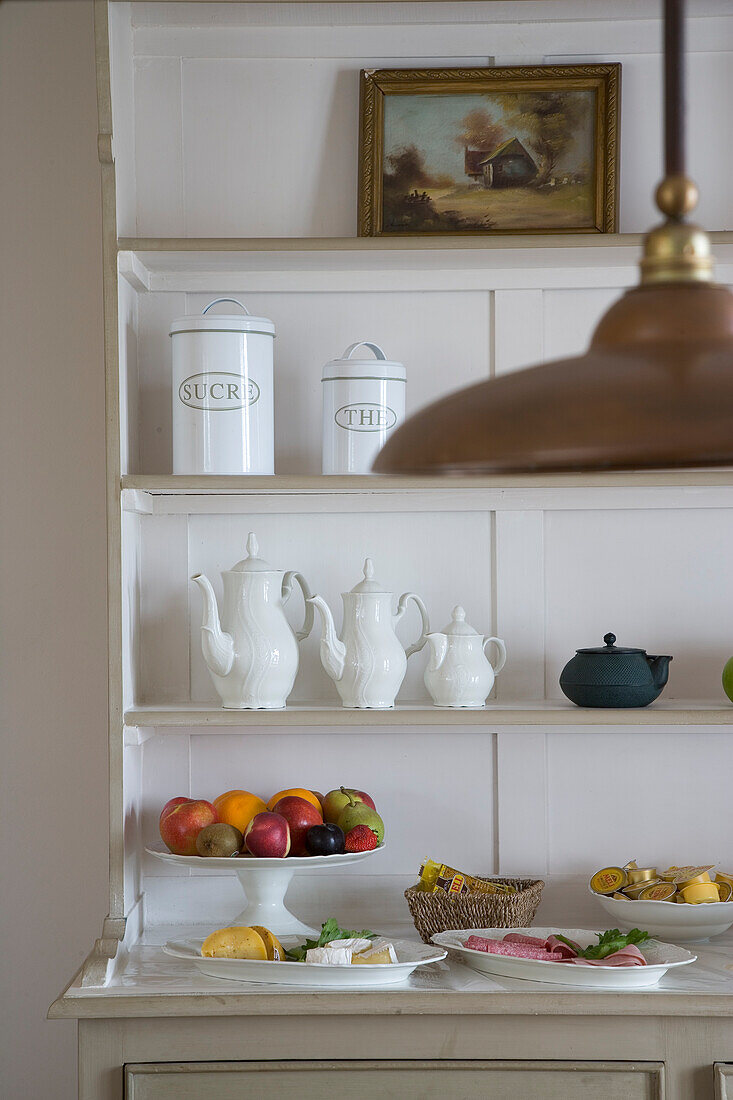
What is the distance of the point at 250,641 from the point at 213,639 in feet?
0.19

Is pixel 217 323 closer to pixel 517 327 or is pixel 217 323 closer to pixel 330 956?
pixel 517 327

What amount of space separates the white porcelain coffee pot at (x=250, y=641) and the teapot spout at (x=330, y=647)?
0.06 m

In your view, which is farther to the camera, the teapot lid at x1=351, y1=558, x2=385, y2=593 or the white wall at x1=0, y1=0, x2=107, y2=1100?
the white wall at x1=0, y1=0, x2=107, y2=1100

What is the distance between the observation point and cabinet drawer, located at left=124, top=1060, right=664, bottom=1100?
1.55 metres

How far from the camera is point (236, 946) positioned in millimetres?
1635

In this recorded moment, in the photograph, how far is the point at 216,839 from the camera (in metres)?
1.74

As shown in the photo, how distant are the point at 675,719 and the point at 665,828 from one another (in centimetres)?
35

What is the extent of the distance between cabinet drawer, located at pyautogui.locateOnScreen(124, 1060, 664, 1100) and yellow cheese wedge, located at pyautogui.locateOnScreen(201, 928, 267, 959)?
Answer: 0.47ft

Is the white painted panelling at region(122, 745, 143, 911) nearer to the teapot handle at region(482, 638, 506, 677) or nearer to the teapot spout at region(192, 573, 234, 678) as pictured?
the teapot spout at region(192, 573, 234, 678)

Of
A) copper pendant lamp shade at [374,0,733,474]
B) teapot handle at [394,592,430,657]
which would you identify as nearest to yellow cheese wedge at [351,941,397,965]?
teapot handle at [394,592,430,657]

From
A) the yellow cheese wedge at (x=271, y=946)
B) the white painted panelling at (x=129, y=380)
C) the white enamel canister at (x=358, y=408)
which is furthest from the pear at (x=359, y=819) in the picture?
the white painted panelling at (x=129, y=380)

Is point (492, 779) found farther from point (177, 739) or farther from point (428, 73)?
point (428, 73)

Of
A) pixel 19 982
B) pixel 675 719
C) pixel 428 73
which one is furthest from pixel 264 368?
pixel 19 982

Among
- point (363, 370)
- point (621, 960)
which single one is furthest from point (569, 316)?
point (621, 960)
